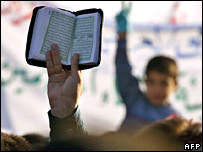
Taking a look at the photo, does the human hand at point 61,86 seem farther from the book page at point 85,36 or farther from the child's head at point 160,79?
the child's head at point 160,79

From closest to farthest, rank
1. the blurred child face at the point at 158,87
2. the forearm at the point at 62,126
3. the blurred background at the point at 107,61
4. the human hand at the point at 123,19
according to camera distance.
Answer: the forearm at the point at 62,126
the blurred background at the point at 107,61
the blurred child face at the point at 158,87
the human hand at the point at 123,19

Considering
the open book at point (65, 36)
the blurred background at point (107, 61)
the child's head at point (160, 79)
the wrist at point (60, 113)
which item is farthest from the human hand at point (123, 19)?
the wrist at point (60, 113)

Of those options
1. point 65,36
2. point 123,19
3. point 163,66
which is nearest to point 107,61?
point 123,19

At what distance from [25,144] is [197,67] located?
2.58 m

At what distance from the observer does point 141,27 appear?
343 centimetres

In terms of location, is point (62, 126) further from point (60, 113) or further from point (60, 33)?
point (60, 33)

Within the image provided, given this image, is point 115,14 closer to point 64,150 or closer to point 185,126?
point 185,126

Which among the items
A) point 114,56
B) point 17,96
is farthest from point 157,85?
point 17,96

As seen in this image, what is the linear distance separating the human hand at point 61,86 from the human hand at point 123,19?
5.51 ft

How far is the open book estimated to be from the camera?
4.34ft

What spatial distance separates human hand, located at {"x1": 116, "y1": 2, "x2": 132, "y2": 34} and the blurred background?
50 millimetres

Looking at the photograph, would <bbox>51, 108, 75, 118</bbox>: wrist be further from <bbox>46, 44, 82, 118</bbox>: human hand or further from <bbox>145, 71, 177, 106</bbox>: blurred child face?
<bbox>145, 71, 177, 106</bbox>: blurred child face

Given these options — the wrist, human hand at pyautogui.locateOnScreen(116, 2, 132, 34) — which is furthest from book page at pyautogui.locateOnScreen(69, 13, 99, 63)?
human hand at pyautogui.locateOnScreen(116, 2, 132, 34)

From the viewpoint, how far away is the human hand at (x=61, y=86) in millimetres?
1318
